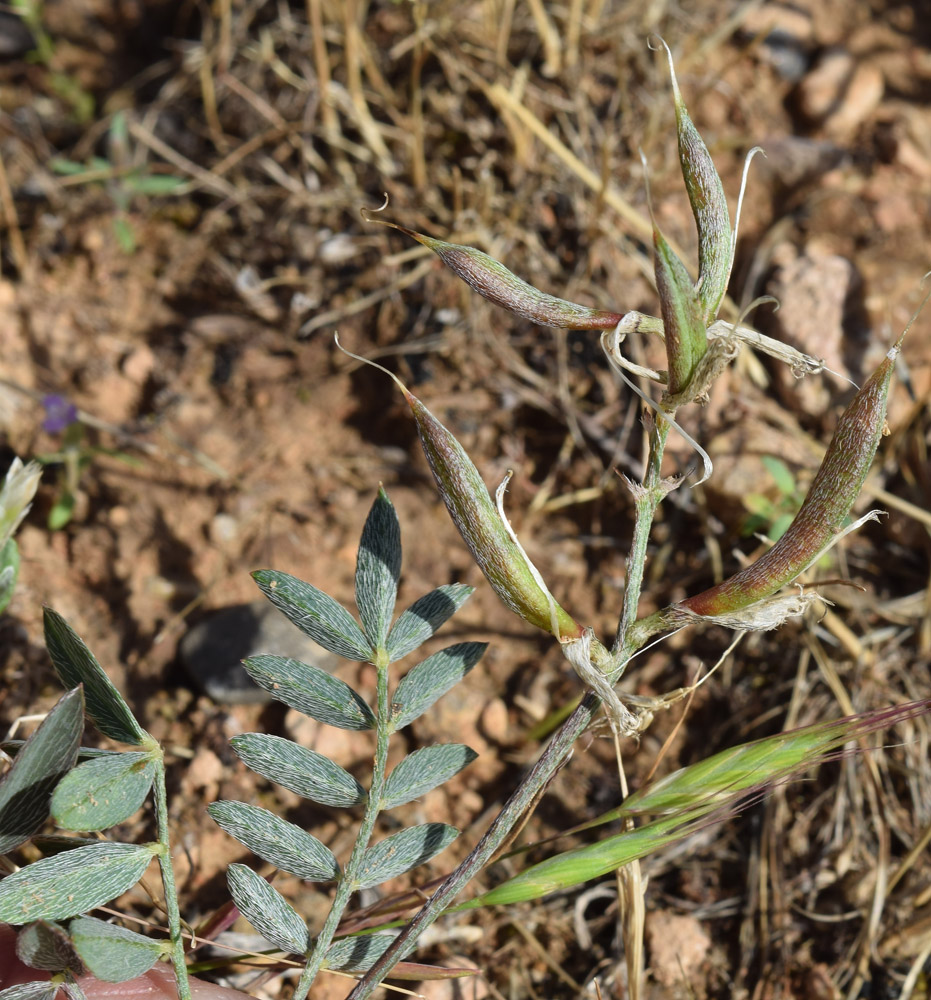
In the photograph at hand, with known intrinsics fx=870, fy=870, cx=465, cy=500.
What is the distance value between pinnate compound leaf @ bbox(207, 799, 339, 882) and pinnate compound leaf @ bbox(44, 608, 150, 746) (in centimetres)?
13

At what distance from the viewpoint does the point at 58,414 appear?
1.99 m

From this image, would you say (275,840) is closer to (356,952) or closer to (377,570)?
(356,952)

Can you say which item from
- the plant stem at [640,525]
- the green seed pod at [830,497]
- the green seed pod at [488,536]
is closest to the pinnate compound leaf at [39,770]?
the green seed pod at [488,536]

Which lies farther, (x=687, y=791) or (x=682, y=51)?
(x=682, y=51)

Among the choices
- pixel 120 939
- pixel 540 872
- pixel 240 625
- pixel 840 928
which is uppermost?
pixel 540 872

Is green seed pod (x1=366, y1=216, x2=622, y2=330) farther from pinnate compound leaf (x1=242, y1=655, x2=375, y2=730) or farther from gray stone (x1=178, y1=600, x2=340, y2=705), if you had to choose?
gray stone (x1=178, y1=600, x2=340, y2=705)

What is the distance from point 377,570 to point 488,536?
253 mm

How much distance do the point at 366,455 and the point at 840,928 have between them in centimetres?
142

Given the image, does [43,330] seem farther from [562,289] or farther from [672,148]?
[672,148]

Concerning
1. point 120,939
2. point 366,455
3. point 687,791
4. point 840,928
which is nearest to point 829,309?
point 366,455

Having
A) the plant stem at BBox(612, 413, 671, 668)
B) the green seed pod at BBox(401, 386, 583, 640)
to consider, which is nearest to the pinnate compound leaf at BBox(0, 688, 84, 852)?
the green seed pod at BBox(401, 386, 583, 640)

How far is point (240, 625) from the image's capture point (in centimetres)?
183

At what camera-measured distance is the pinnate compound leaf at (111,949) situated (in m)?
0.91

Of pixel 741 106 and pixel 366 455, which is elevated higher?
pixel 741 106
